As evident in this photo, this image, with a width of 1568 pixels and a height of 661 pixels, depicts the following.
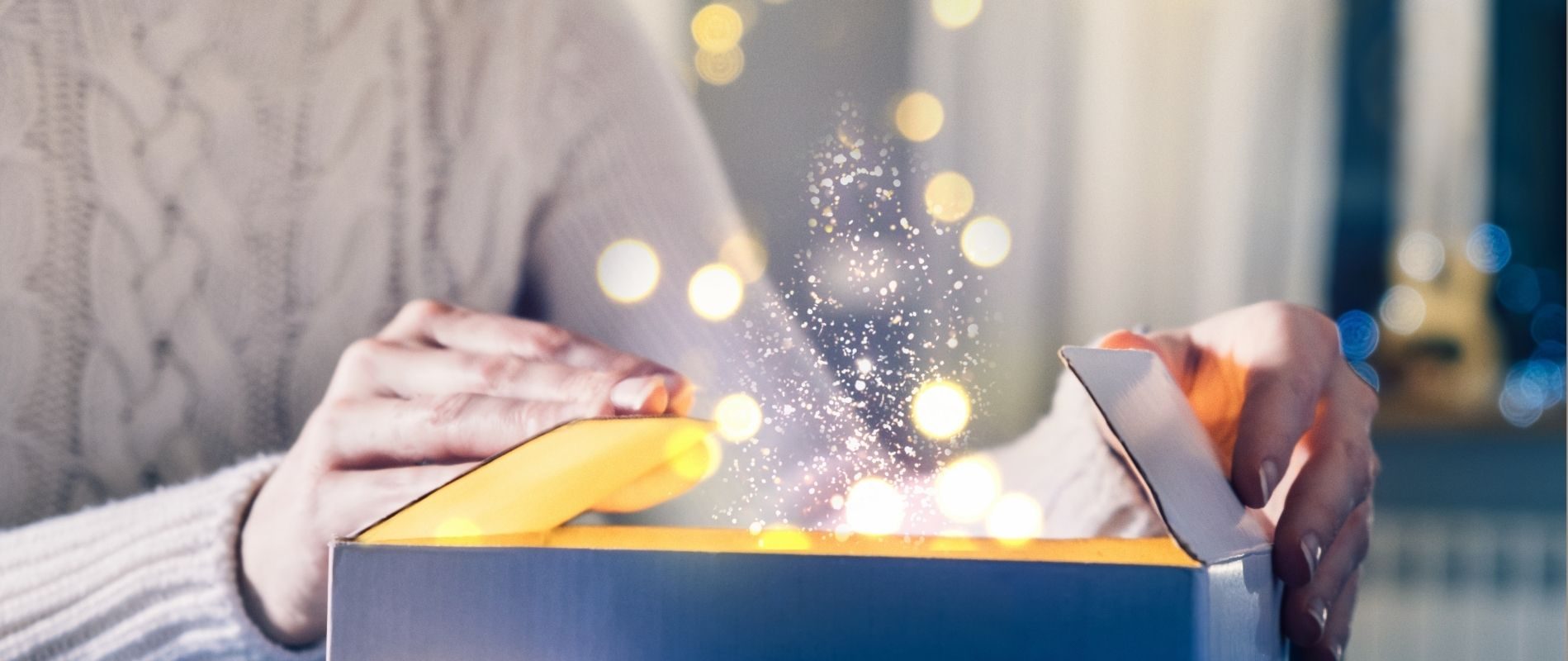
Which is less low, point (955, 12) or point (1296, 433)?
point (955, 12)

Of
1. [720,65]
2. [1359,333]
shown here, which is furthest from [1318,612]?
[1359,333]

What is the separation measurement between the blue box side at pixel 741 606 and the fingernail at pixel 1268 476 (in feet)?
0.42

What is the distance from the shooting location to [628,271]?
782mm

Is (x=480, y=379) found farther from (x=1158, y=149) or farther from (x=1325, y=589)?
(x=1158, y=149)

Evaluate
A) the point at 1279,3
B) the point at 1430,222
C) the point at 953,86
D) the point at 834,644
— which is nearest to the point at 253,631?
the point at 834,644

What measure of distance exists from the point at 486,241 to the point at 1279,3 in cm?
141

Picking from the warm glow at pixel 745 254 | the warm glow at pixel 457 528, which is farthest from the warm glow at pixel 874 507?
the warm glow at pixel 745 254

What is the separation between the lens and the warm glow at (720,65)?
124 centimetres

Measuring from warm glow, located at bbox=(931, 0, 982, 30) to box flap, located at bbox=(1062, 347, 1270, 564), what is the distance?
4.42 feet

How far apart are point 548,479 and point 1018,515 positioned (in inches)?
13.1

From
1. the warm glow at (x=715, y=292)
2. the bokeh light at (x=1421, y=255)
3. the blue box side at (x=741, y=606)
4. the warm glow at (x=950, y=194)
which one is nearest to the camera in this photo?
the blue box side at (x=741, y=606)

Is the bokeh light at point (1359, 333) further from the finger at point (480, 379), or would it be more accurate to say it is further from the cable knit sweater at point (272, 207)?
the finger at point (480, 379)

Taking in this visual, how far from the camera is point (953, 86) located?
1562mm

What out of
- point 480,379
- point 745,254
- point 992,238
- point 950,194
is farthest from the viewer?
point 992,238
